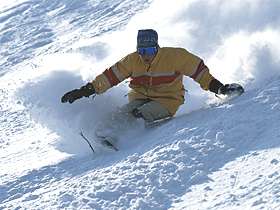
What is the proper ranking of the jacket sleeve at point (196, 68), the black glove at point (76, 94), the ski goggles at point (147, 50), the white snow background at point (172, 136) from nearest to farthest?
the white snow background at point (172, 136) → the ski goggles at point (147, 50) → the jacket sleeve at point (196, 68) → the black glove at point (76, 94)

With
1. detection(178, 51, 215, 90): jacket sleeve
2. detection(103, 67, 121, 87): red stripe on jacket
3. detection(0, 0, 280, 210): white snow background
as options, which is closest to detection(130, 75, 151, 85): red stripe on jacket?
detection(103, 67, 121, 87): red stripe on jacket

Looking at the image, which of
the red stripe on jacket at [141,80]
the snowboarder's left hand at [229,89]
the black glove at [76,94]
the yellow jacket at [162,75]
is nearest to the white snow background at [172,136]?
the snowboarder's left hand at [229,89]

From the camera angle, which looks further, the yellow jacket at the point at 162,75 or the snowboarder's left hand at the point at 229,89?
the yellow jacket at the point at 162,75

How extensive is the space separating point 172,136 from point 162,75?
0.96 m

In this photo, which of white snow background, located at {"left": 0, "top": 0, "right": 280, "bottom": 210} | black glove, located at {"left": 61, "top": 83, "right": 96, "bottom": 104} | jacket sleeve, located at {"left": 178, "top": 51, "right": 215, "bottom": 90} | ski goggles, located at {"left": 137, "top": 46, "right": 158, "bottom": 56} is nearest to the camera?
white snow background, located at {"left": 0, "top": 0, "right": 280, "bottom": 210}

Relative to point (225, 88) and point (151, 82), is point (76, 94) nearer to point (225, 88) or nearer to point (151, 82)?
point (151, 82)

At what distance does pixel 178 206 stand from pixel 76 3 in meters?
14.4

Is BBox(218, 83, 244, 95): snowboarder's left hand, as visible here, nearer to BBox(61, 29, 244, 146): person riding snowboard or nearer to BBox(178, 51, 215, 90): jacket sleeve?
BBox(61, 29, 244, 146): person riding snowboard

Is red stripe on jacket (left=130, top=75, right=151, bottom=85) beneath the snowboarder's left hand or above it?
above

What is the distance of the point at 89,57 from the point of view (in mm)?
6906

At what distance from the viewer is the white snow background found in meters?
2.05

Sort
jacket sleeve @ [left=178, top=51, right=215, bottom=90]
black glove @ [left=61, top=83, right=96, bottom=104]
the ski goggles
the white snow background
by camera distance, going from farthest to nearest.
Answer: black glove @ [left=61, top=83, right=96, bottom=104] → jacket sleeve @ [left=178, top=51, right=215, bottom=90] → the ski goggles → the white snow background

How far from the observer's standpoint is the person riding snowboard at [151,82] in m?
3.39

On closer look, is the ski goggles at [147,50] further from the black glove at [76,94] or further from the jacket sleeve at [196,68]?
the black glove at [76,94]
